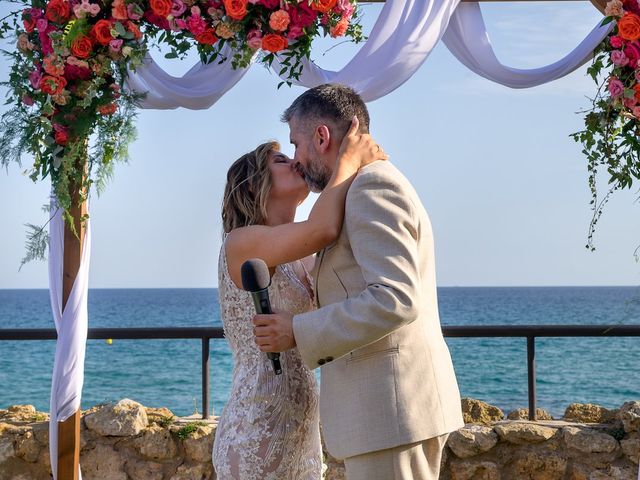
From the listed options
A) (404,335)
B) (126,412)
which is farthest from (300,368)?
(126,412)

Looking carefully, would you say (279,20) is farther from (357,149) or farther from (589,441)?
(589,441)

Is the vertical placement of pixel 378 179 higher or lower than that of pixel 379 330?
Answer: higher

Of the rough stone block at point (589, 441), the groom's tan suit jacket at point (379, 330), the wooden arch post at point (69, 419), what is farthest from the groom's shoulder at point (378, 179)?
the rough stone block at point (589, 441)

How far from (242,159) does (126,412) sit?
2.54m

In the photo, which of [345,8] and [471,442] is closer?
[345,8]

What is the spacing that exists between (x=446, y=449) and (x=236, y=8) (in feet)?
8.00

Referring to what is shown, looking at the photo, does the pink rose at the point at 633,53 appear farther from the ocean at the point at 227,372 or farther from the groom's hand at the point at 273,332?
the ocean at the point at 227,372

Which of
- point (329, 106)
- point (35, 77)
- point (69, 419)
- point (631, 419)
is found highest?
point (35, 77)

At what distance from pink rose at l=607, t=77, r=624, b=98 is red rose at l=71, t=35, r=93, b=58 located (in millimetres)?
2315

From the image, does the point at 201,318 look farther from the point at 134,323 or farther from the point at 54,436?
the point at 54,436

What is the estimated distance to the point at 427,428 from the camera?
2.42m

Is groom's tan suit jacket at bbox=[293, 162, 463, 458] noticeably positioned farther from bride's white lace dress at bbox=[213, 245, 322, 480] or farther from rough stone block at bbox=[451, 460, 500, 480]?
rough stone block at bbox=[451, 460, 500, 480]

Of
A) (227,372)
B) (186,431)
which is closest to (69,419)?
(186,431)

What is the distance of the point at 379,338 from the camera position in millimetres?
2346
